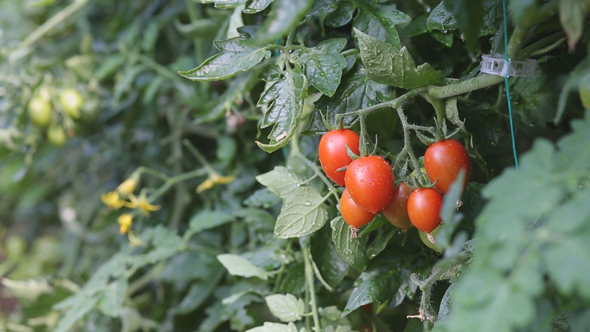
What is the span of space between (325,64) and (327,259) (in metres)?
0.29

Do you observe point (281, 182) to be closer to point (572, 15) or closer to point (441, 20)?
point (441, 20)

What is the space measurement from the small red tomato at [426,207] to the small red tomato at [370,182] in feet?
0.10

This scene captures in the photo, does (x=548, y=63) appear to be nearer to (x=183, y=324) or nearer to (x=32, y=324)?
(x=183, y=324)

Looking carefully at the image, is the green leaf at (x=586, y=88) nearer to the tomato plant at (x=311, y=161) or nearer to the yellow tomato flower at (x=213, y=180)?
the tomato plant at (x=311, y=161)

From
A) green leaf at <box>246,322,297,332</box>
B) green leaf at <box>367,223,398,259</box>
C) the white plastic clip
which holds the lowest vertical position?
green leaf at <box>246,322,297,332</box>

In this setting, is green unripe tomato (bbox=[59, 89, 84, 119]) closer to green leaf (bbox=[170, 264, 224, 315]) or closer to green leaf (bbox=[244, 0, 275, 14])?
green leaf (bbox=[170, 264, 224, 315])

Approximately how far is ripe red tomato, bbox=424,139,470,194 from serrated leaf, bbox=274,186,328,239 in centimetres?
18

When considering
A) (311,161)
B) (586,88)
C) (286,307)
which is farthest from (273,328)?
(586,88)

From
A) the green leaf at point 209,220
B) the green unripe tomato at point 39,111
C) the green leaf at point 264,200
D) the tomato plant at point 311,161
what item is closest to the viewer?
the tomato plant at point 311,161

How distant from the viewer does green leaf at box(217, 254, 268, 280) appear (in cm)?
78

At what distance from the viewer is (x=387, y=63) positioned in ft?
1.82

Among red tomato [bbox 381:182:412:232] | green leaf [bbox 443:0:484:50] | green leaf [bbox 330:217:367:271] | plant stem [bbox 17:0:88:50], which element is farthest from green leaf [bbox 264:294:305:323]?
plant stem [bbox 17:0:88:50]

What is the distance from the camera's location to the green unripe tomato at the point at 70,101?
1214 millimetres

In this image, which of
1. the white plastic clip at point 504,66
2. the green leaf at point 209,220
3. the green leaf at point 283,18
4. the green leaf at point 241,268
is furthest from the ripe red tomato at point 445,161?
the green leaf at point 209,220
